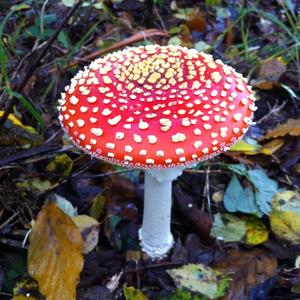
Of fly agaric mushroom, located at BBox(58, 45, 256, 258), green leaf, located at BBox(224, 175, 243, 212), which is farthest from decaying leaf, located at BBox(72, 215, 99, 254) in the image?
green leaf, located at BBox(224, 175, 243, 212)

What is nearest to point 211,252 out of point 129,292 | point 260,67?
point 129,292

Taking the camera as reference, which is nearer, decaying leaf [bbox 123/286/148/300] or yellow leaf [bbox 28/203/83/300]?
yellow leaf [bbox 28/203/83/300]

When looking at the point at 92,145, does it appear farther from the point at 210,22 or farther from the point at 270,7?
the point at 270,7

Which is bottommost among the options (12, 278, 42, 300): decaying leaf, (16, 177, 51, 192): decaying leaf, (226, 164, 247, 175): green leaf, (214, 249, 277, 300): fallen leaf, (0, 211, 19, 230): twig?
(214, 249, 277, 300): fallen leaf

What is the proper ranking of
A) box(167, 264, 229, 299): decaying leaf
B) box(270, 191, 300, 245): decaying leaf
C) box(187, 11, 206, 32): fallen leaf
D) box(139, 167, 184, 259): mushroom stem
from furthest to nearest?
box(187, 11, 206, 32): fallen leaf
box(270, 191, 300, 245): decaying leaf
box(167, 264, 229, 299): decaying leaf
box(139, 167, 184, 259): mushroom stem

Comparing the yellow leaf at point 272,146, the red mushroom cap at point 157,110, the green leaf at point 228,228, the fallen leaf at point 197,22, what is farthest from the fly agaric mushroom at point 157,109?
the fallen leaf at point 197,22

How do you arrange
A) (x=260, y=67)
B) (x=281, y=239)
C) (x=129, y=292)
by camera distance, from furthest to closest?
(x=260, y=67) → (x=281, y=239) → (x=129, y=292)

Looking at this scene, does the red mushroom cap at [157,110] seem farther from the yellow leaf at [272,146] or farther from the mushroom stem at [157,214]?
the yellow leaf at [272,146]

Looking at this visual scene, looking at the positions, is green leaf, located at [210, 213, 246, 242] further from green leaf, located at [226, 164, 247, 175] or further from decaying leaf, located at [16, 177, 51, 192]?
decaying leaf, located at [16, 177, 51, 192]
